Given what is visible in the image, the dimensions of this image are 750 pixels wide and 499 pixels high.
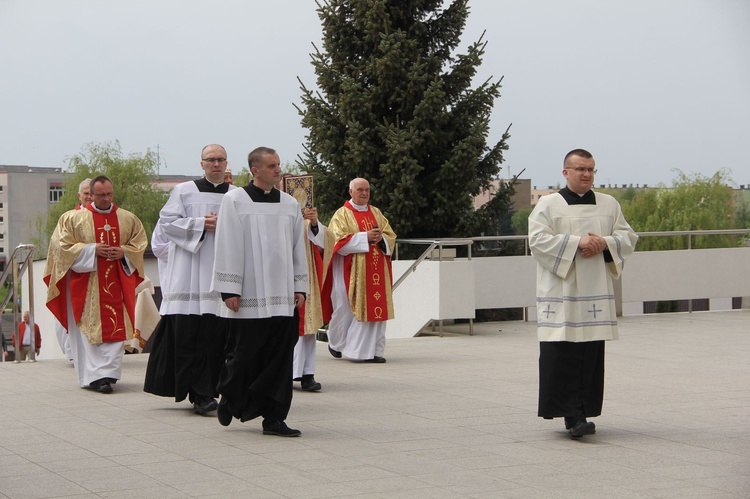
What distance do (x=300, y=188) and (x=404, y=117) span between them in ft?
25.8

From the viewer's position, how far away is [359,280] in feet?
41.3

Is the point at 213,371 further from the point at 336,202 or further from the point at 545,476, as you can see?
the point at 336,202

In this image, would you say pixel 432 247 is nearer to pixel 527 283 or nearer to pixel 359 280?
pixel 527 283

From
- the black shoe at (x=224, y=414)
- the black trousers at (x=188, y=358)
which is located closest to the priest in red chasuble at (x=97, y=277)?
the black trousers at (x=188, y=358)

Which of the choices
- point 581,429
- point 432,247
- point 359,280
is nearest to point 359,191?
point 359,280

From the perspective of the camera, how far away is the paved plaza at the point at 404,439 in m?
6.10

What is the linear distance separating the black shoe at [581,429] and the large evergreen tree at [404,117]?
32.3 feet

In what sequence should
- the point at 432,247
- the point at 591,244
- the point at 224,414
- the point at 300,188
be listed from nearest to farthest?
1. the point at 591,244
2. the point at 224,414
3. the point at 300,188
4. the point at 432,247

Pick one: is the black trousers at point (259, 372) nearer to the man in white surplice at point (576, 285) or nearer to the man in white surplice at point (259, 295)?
the man in white surplice at point (259, 295)

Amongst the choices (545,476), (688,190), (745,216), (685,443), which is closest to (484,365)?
(685,443)

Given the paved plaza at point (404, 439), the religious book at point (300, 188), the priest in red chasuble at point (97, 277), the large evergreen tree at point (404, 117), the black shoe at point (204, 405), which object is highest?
the large evergreen tree at point (404, 117)

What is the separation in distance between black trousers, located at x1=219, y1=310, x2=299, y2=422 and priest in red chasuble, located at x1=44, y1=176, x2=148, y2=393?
2844mm

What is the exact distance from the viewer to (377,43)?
17781 mm

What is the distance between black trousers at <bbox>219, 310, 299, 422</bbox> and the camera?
7738 mm
